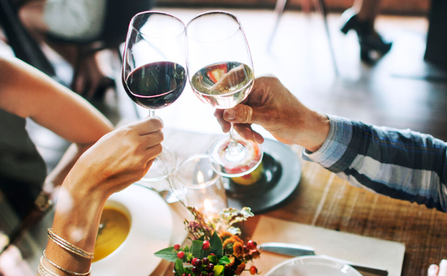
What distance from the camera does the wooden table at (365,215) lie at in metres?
0.70

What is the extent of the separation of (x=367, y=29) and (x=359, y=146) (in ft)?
6.91

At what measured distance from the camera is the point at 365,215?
0.78 metres

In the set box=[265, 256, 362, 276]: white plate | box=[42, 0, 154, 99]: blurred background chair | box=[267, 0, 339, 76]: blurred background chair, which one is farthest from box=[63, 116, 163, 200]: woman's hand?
box=[267, 0, 339, 76]: blurred background chair

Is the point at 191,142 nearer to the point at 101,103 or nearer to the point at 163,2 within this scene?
the point at 101,103

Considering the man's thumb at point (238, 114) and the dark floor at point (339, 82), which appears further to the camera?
the dark floor at point (339, 82)

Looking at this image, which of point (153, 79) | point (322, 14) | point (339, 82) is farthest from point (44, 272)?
point (322, 14)

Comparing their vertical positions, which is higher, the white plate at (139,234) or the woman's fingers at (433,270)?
the woman's fingers at (433,270)

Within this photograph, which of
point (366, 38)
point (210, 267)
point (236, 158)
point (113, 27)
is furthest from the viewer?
point (366, 38)

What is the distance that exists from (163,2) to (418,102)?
282 cm

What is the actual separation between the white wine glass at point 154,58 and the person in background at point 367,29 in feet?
7.25

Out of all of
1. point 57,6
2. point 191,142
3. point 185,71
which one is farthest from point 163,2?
point 185,71

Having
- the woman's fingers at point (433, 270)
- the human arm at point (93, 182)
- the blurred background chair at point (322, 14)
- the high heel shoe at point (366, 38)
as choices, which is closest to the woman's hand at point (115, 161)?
the human arm at point (93, 182)

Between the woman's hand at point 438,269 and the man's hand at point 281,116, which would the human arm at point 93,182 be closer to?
the man's hand at point 281,116

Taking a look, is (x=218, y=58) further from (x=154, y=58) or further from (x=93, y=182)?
(x=93, y=182)
